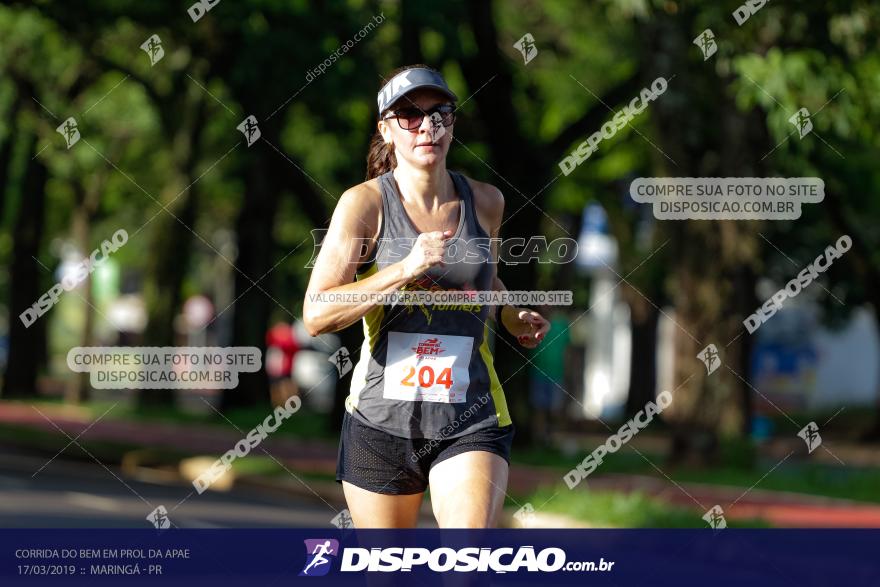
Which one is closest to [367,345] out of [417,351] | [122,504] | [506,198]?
[417,351]

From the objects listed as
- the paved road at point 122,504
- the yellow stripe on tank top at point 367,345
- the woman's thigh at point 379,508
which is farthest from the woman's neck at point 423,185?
the paved road at point 122,504

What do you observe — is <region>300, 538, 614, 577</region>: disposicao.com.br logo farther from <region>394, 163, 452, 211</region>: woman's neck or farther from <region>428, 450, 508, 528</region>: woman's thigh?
<region>394, 163, 452, 211</region>: woman's neck

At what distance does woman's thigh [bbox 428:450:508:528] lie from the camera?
4570mm

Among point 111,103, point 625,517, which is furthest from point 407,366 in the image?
point 111,103

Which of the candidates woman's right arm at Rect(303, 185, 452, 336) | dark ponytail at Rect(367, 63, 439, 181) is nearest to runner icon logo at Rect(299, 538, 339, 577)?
woman's right arm at Rect(303, 185, 452, 336)

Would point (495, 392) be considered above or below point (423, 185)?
below

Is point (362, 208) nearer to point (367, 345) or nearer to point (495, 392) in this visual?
point (367, 345)

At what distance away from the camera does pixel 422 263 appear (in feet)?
14.3

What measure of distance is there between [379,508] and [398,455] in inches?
5.8

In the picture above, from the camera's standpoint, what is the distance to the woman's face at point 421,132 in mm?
4684

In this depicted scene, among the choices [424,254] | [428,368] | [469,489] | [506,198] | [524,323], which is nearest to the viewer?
[424,254]

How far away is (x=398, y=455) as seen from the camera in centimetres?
467

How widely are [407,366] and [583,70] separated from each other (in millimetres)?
22970

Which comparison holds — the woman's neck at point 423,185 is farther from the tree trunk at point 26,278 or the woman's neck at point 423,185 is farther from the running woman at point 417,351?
the tree trunk at point 26,278
